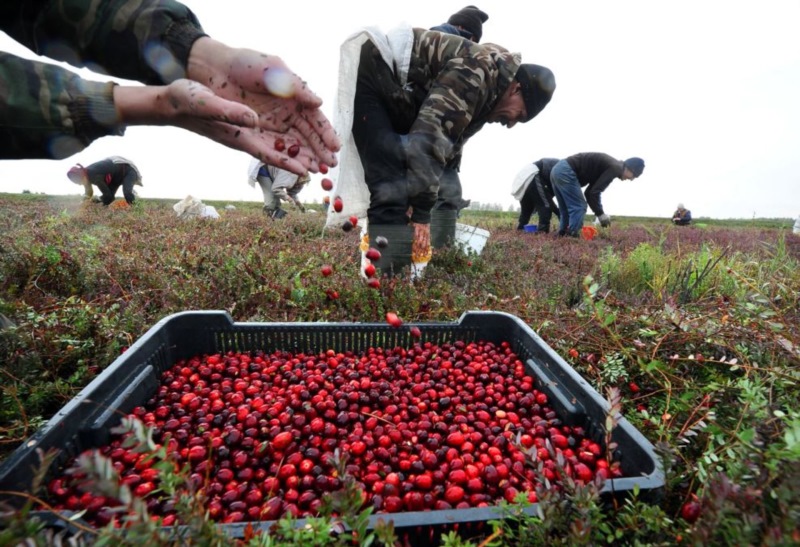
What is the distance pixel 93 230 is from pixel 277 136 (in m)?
4.84

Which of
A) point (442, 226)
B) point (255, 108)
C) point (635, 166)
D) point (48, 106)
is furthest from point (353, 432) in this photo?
point (635, 166)

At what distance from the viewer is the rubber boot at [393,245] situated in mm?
3355

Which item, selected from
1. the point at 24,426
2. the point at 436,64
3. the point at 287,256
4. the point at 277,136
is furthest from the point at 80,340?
the point at 436,64

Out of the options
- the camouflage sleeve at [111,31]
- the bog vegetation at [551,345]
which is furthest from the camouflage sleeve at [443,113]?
the camouflage sleeve at [111,31]

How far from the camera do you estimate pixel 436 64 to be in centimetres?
317

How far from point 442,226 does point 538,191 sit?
16.0 ft

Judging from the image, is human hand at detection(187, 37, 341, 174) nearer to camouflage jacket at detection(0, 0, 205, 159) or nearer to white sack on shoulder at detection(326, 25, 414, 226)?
camouflage jacket at detection(0, 0, 205, 159)

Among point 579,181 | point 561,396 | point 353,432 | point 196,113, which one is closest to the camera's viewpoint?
point 196,113

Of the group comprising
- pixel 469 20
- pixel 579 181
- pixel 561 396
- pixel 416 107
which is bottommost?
pixel 561 396

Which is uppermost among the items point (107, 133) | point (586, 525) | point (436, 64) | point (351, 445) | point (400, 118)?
point (436, 64)

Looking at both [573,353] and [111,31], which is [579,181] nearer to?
[573,353]

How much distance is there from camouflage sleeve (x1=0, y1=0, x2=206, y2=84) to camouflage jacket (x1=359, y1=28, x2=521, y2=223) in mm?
1564

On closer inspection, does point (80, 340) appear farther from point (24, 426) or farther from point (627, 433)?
point (627, 433)

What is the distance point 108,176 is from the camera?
924 centimetres
